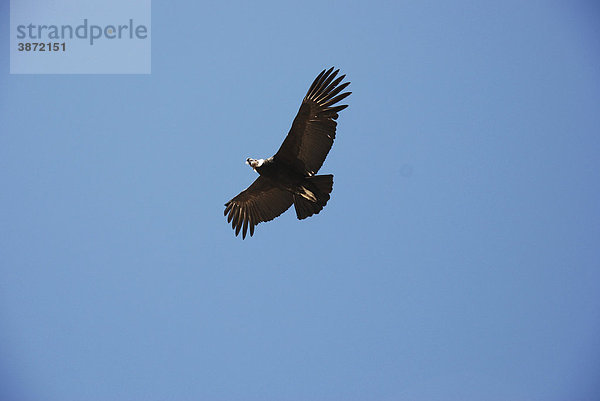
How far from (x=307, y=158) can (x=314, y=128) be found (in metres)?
0.79

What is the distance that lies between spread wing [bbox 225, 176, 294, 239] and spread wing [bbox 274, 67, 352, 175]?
1.42 m

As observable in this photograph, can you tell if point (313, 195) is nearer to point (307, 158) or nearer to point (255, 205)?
point (307, 158)

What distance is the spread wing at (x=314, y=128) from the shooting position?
593 inches

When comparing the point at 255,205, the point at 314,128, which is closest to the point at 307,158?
the point at 314,128

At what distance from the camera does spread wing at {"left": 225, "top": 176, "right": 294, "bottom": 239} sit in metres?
17.1

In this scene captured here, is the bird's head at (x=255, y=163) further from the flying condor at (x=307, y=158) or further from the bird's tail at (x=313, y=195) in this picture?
the bird's tail at (x=313, y=195)

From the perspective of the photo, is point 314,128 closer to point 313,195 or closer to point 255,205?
→ point 313,195

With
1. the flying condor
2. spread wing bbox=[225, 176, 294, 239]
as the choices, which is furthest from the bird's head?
spread wing bbox=[225, 176, 294, 239]

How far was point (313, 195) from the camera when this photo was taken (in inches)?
617

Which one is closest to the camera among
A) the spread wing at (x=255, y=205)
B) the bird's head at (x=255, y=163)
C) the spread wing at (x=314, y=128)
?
the spread wing at (x=314, y=128)

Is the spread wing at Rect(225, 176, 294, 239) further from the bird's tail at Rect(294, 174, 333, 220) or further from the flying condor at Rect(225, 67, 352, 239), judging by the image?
the bird's tail at Rect(294, 174, 333, 220)

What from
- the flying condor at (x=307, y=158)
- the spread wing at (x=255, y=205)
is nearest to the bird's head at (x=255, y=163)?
the flying condor at (x=307, y=158)

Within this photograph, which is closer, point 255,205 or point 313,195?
point 313,195

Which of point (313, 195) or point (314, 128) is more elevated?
point (314, 128)
